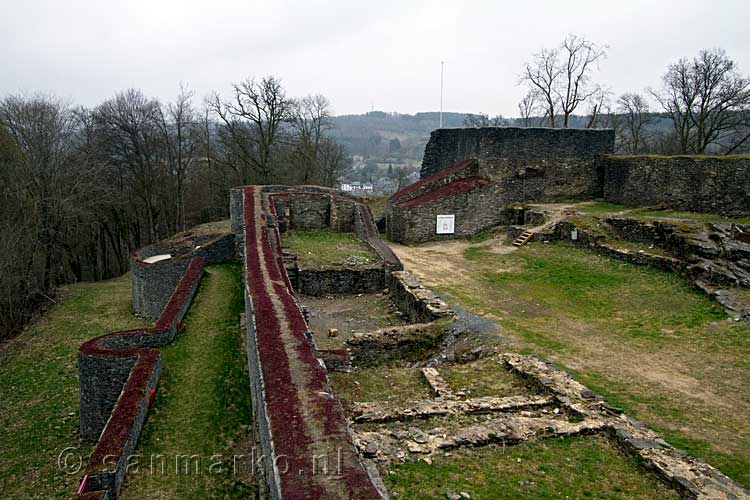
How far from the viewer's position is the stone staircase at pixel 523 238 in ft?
63.7

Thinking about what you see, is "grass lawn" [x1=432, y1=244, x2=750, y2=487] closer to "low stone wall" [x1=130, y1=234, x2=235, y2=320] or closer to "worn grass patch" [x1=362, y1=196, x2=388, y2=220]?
"low stone wall" [x1=130, y1=234, x2=235, y2=320]

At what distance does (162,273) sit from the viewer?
19.3 meters

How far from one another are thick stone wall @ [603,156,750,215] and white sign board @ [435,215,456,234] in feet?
23.3

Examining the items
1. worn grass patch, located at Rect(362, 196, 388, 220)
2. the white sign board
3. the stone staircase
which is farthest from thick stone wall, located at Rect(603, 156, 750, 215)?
worn grass patch, located at Rect(362, 196, 388, 220)

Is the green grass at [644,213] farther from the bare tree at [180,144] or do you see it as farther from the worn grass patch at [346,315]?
the bare tree at [180,144]

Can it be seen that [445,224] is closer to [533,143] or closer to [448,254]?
[448,254]

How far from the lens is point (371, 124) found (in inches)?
6698

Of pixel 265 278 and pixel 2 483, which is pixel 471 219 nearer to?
pixel 265 278

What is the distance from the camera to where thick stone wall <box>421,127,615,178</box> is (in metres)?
23.4

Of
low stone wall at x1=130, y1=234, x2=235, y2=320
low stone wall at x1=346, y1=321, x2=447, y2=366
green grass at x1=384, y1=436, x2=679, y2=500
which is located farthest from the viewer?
low stone wall at x1=130, y1=234, x2=235, y2=320

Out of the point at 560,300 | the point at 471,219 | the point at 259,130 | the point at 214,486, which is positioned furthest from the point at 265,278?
the point at 259,130

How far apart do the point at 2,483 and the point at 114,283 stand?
1759cm

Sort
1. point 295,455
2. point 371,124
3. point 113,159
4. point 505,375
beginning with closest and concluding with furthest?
point 295,455
point 505,375
point 113,159
point 371,124

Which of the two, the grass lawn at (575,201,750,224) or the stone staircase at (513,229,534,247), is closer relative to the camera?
the grass lawn at (575,201,750,224)
